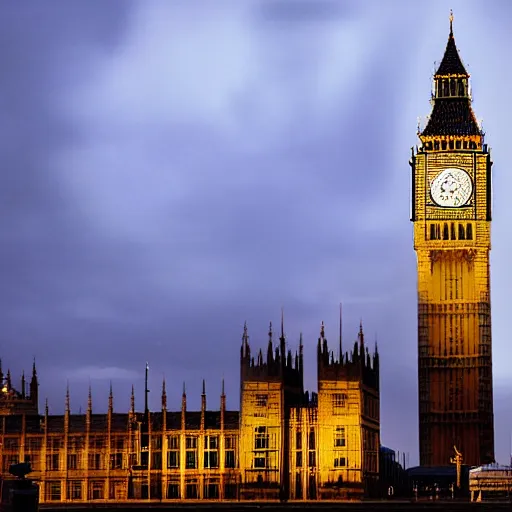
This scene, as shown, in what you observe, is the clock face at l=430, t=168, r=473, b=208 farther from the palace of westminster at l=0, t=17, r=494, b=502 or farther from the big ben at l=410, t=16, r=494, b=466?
the palace of westminster at l=0, t=17, r=494, b=502

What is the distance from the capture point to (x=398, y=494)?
331 ft

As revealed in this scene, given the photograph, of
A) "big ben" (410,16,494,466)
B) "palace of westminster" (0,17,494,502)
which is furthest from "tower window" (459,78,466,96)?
"palace of westminster" (0,17,494,502)

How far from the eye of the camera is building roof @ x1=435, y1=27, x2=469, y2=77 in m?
128

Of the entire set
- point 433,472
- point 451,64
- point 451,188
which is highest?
point 451,64

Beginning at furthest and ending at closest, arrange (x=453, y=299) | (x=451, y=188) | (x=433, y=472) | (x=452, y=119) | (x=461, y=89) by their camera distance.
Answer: (x=461, y=89) < (x=452, y=119) < (x=451, y=188) < (x=453, y=299) < (x=433, y=472)

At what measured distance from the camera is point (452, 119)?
126188 millimetres

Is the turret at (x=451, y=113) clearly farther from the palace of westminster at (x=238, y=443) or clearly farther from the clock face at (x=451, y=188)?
the palace of westminster at (x=238, y=443)

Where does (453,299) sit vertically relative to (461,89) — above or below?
below

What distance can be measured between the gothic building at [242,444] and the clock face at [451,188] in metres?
29.2

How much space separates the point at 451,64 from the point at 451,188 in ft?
33.9

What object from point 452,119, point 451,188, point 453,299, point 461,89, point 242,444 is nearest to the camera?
point 242,444

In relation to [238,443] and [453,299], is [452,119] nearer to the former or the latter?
[453,299]

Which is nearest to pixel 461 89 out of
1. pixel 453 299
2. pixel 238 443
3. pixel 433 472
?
pixel 453 299

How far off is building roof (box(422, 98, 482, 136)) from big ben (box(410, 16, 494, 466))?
711mm
